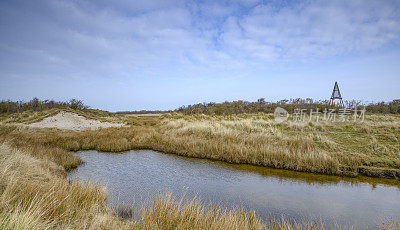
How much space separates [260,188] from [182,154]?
694 centimetres

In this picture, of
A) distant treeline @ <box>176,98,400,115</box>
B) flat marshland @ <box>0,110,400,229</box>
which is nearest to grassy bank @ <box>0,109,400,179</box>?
flat marshland @ <box>0,110,400,229</box>

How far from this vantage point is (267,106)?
98.5ft

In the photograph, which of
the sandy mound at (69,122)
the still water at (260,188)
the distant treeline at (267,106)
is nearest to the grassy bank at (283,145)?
the still water at (260,188)

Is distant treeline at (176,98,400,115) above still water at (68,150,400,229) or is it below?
above

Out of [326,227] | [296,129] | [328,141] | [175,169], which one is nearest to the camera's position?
[326,227]

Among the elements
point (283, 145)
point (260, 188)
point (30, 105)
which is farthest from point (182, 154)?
point (30, 105)

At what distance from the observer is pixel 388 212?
5656mm

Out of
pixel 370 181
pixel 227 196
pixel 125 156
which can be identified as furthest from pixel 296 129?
pixel 125 156

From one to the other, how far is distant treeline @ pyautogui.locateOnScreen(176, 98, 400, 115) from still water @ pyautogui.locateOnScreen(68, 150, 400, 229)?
19764 mm

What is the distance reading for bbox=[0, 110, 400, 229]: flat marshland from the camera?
3.66 m

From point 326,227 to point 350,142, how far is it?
958 centimetres

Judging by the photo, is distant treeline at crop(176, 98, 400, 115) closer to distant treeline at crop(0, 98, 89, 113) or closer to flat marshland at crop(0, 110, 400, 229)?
flat marshland at crop(0, 110, 400, 229)

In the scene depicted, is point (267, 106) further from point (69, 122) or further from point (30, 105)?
point (30, 105)

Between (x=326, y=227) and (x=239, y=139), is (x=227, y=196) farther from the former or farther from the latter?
(x=239, y=139)
